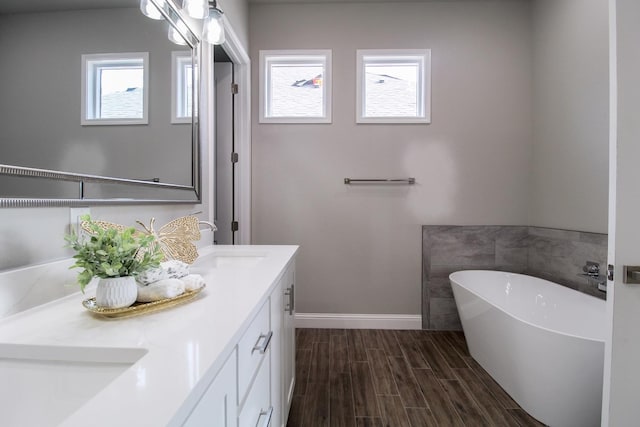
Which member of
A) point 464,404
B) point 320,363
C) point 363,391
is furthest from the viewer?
point 320,363

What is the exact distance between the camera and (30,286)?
758 millimetres

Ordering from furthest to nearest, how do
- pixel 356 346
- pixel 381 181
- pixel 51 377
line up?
1. pixel 381 181
2. pixel 356 346
3. pixel 51 377

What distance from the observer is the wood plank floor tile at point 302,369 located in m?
1.81

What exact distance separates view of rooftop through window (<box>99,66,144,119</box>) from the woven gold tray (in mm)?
690

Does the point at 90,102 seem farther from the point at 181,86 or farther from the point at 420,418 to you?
the point at 420,418

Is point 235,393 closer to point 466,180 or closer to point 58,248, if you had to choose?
point 58,248

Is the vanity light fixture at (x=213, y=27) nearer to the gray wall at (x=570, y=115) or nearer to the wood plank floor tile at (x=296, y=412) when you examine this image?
the wood plank floor tile at (x=296, y=412)

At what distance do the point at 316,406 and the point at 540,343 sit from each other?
48.5 inches

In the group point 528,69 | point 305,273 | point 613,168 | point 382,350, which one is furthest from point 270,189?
point 528,69

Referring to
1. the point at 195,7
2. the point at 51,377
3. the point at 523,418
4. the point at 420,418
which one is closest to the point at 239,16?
the point at 195,7

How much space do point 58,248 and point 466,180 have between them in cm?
274

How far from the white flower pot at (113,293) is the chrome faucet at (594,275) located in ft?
8.15

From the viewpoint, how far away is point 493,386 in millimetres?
1846

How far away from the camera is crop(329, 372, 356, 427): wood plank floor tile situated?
1559mm
